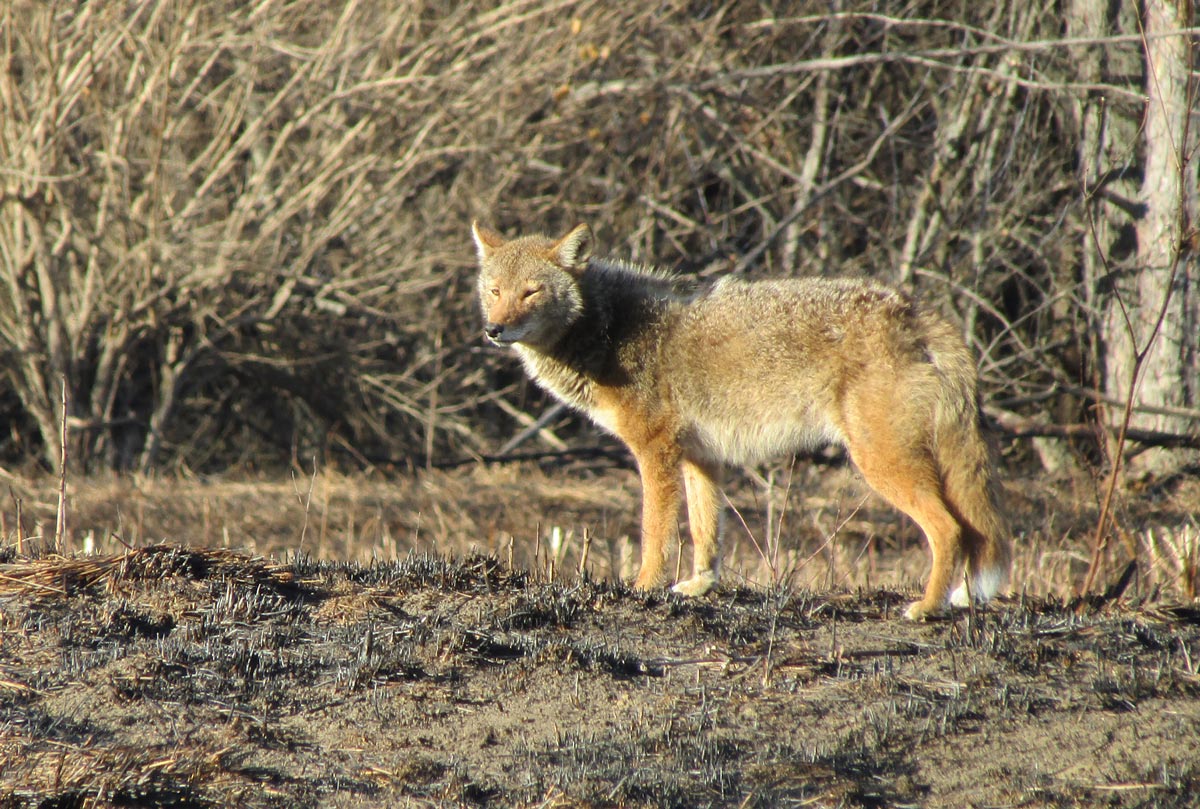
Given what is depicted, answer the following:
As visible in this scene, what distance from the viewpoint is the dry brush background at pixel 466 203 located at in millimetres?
11383

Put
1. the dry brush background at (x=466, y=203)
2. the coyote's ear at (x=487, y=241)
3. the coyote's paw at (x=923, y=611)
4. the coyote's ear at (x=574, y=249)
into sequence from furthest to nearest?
the dry brush background at (x=466, y=203) → the coyote's ear at (x=487, y=241) → the coyote's ear at (x=574, y=249) → the coyote's paw at (x=923, y=611)

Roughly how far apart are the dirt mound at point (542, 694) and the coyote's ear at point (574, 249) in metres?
2.22

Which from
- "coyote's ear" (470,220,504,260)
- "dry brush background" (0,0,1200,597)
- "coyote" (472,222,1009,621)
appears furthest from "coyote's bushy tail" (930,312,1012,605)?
"dry brush background" (0,0,1200,597)

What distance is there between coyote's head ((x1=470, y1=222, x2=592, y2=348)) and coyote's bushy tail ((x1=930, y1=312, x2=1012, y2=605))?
7.37 feet

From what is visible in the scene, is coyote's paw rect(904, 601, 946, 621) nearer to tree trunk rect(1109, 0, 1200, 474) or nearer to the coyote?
the coyote

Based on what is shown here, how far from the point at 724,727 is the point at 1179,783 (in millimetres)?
1521

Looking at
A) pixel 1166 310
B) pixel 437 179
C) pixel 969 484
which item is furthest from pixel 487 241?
pixel 1166 310

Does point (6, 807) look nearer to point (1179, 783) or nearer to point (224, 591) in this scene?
point (224, 591)

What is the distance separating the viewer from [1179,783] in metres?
4.02

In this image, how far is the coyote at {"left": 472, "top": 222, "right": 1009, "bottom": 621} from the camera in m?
5.96

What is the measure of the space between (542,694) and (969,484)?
2588mm

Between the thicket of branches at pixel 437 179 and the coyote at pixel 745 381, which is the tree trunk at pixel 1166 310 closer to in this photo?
the thicket of branches at pixel 437 179

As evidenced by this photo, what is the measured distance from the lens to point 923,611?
18.3ft

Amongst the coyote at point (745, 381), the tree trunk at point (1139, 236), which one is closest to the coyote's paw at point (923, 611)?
the coyote at point (745, 381)
